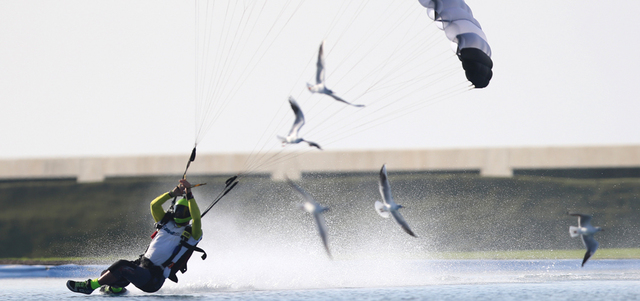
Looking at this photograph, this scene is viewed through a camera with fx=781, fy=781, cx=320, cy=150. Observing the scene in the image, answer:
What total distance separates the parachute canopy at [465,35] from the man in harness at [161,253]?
590cm

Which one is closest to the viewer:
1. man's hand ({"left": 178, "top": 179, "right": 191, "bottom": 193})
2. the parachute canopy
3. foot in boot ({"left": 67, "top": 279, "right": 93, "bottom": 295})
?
man's hand ({"left": 178, "top": 179, "right": 191, "bottom": 193})

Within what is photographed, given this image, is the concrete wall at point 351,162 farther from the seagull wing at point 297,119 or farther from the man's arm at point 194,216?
the seagull wing at point 297,119

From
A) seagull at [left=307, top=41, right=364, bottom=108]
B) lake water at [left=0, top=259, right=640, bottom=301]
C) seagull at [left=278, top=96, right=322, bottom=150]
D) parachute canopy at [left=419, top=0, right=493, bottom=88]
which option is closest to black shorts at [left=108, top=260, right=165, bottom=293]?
lake water at [left=0, top=259, right=640, bottom=301]

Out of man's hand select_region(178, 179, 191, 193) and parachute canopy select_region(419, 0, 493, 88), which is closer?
man's hand select_region(178, 179, 191, 193)

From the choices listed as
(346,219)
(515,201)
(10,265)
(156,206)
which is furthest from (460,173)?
(156,206)

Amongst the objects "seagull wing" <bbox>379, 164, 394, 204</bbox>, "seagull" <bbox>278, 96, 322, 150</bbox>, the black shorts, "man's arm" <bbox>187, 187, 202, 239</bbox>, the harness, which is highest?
"seagull" <bbox>278, 96, 322, 150</bbox>

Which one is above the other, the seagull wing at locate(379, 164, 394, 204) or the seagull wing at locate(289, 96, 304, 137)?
the seagull wing at locate(289, 96, 304, 137)

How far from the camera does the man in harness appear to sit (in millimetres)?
12477

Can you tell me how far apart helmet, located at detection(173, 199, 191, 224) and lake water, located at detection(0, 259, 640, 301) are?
4.38 ft

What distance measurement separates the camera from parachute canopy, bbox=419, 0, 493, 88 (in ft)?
48.4

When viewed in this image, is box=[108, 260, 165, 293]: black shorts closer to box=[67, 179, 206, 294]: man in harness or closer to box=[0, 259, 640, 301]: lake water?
box=[67, 179, 206, 294]: man in harness

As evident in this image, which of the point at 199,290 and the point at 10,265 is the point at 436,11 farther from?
the point at 10,265

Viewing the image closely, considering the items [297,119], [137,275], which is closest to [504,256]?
[297,119]

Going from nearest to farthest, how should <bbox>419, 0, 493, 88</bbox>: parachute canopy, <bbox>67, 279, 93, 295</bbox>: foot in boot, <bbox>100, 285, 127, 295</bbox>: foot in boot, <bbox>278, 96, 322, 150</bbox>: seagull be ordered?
<bbox>278, 96, 322, 150</bbox>: seagull → <bbox>67, 279, 93, 295</bbox>: foot in boot → <bbox>100, 285, 127, 295</bbox>: foot in boot → <bbox>419, 0, 493, 88</bbox>: parachute canopy
